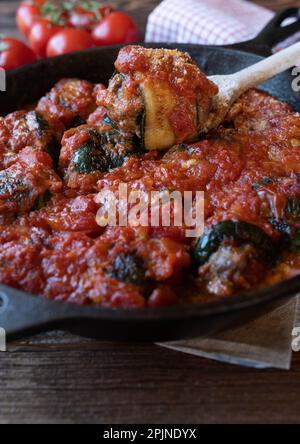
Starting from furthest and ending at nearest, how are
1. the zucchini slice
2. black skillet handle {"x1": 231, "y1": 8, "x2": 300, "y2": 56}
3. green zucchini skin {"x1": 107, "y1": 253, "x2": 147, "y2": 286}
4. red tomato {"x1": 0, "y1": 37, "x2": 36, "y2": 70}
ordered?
1. red tomato {"x1": 0, "y1": 37, "x2": 36, "y2": 70}
2. black skillet handle {"x1": 231, "y1": 8, "x2": 300, "y2": 56}
3. the zucchini slice
4. green zucchini skin {"x1": 107, "y1": 253, "x2": 147, "y2": 286}

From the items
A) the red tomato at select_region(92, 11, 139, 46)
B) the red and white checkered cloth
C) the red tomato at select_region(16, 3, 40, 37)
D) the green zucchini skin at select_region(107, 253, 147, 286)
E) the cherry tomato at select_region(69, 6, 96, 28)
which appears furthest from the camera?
the red tomato at select_region(16, 3, 40, 37)

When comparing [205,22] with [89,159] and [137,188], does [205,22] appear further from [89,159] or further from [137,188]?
[137,188]

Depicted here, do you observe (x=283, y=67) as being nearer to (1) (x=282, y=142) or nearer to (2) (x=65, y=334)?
(1) (x=282, y=142)

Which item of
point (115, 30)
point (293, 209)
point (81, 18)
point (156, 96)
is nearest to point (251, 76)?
point (156, 96)

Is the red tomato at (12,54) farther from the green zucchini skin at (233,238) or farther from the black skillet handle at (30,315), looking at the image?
the black skillet handle at (30,315)

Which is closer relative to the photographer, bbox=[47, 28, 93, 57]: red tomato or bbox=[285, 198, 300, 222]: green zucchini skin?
bbox=[285, 198, 300, 222]: green zucchini skin

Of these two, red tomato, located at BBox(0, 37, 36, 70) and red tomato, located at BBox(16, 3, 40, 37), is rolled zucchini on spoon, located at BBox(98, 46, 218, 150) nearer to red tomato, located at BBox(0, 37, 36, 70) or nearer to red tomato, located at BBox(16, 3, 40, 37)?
red tomato, located at BBox(0, 37, 36, 70)

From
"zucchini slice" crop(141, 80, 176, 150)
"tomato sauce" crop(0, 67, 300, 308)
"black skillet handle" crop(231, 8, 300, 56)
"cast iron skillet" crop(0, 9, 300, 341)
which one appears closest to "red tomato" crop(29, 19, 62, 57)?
"tomato sauce" crop(0, 67, 300, 308)

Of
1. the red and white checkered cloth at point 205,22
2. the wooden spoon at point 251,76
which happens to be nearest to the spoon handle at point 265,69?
the wooden spoon at point 251,76
